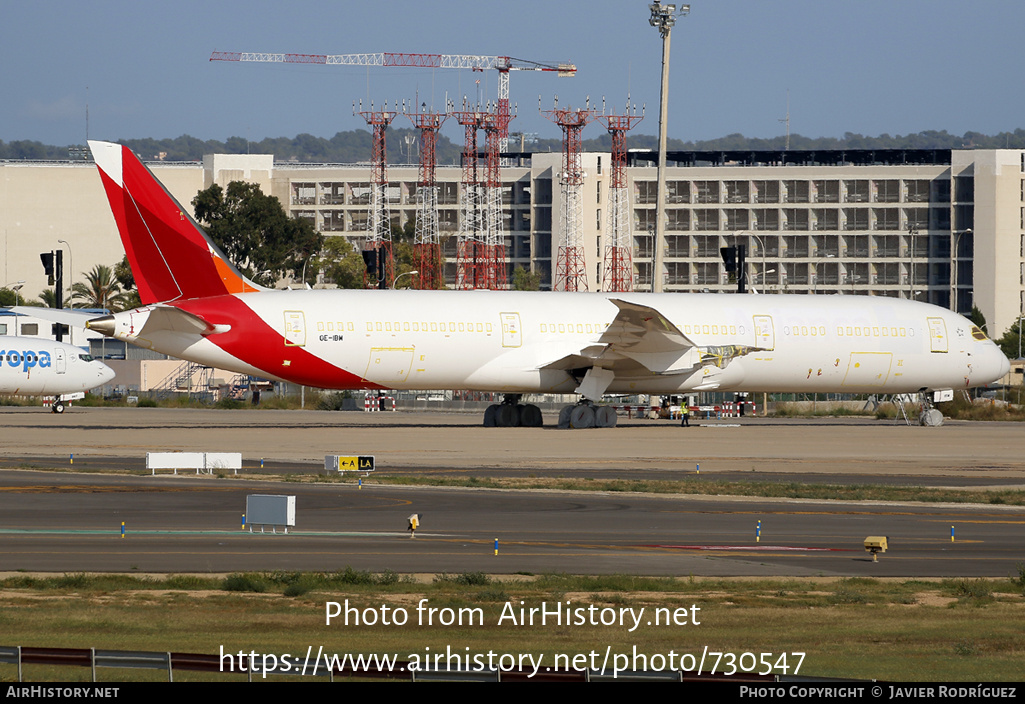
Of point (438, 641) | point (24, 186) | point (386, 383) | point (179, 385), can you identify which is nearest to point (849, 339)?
point (386, 383)

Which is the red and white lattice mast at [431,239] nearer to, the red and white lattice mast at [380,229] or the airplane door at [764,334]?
the red and white lattice mast at [380,229]

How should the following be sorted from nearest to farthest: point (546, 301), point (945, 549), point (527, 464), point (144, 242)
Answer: point (945, 549), point (527, 464), point (144, 242), point (546, 301)

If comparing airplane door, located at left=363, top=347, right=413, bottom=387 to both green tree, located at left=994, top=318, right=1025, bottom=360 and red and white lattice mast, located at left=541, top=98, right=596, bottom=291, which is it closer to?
red and white lattice mast, located at left=541, top=98, right=596, bottom=291

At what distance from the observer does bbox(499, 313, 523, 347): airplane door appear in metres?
44.5

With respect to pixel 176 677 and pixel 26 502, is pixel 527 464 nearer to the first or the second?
pixel 26 502

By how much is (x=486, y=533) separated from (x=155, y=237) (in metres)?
25.4

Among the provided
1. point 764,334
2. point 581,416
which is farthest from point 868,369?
point 581,416

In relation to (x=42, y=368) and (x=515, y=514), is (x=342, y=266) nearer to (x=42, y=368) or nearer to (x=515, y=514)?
(x=42, y=368)

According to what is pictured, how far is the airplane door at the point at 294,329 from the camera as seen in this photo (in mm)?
42375

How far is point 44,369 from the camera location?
59.5 meters

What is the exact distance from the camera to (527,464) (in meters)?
32.8

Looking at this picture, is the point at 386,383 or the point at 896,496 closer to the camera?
the point at 896,496

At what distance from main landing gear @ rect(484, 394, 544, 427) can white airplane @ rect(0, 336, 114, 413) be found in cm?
2232

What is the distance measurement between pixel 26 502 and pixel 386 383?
21.6m
